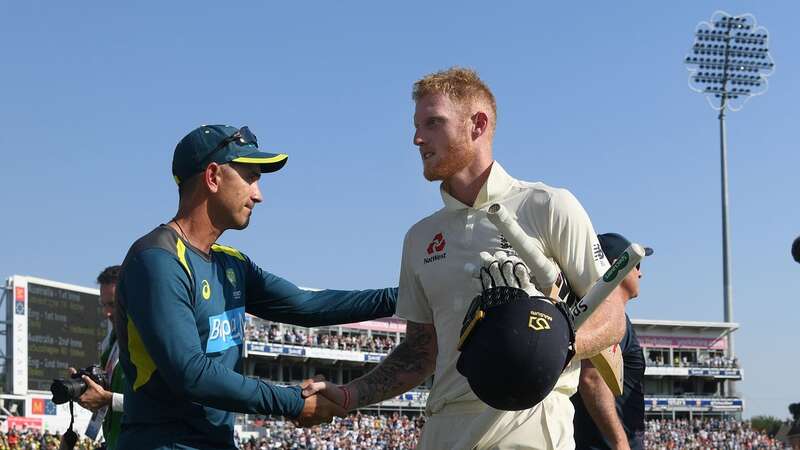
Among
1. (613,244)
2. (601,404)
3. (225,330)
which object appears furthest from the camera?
(613,244)

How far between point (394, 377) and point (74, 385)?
287cm

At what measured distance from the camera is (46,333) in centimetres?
4753

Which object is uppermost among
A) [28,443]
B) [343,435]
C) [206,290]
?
[206,290]

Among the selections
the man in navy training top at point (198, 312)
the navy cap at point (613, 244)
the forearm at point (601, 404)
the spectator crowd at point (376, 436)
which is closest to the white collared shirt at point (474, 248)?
the man in navy training top at point (198, 312)

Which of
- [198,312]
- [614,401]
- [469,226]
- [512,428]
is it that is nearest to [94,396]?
[198,312]

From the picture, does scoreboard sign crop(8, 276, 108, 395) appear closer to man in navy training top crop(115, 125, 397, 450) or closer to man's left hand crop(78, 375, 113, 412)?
man's left hand crop(78, 375, 113, 412)

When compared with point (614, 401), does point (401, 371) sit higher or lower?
higher

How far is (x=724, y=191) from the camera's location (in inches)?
2889

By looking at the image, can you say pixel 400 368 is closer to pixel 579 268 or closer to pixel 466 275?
pixel 466 275

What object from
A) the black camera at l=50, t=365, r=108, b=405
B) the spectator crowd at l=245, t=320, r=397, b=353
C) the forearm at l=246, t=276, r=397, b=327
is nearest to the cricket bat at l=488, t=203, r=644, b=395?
the forearm at l=246, t=276, r=397, b=327

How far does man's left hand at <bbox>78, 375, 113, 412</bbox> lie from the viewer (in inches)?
273

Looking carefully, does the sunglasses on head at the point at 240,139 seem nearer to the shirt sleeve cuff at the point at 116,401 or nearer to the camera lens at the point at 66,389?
the camera lens at the point at 66,389

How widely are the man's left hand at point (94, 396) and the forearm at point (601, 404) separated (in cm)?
328

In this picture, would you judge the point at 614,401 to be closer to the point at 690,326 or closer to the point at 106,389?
the point at 106,389
